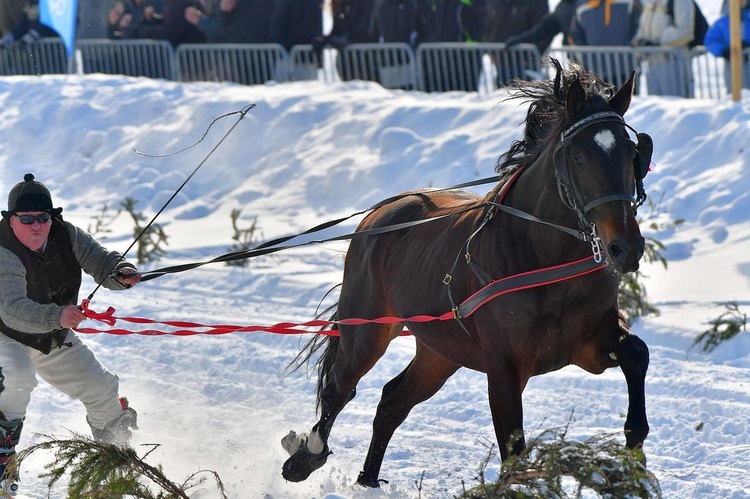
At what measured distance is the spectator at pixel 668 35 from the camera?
37.0 ft

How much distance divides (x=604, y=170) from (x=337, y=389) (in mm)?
2298

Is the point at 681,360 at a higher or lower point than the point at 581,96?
lower

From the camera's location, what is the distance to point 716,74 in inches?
455

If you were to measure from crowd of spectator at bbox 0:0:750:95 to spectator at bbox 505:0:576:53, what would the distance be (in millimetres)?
11

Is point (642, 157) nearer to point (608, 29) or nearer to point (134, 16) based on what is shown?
point (608, 29)

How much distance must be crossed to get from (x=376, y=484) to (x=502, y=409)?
1402mm

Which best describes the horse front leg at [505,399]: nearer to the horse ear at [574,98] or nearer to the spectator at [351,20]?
the horse ear at [574,98]

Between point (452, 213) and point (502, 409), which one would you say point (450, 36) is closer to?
point (452, 213)

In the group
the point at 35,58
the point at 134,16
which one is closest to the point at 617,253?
the point at 134,16

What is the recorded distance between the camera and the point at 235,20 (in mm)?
14484

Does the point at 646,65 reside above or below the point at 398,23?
below

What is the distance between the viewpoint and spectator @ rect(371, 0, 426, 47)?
43.8ft

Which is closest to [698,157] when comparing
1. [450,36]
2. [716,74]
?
[716,74]

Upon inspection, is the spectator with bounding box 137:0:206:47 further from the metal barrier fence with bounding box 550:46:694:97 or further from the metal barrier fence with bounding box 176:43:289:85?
the metal barrier fence with bounding box 550:46:694:97
